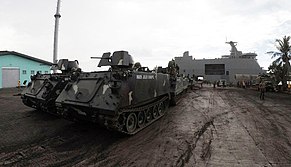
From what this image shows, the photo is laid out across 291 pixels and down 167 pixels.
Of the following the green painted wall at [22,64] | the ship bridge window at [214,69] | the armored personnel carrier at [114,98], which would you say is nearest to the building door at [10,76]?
the green painted wall at [22,64]

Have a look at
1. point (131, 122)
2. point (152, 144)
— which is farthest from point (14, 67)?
point (152, 144)

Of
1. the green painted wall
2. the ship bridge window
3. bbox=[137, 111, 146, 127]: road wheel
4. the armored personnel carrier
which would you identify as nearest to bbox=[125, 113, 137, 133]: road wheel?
the armored personnel carrier

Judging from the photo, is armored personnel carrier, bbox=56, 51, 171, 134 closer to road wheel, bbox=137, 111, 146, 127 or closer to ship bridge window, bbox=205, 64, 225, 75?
road wheel, bbox=137, 111, 146, 127

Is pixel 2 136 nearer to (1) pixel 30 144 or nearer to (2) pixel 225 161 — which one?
(1) pixel 30 144

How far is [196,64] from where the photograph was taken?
55219 millimetres

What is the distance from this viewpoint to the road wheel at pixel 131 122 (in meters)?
5.67

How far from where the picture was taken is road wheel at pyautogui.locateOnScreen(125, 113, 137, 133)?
18.6 ft

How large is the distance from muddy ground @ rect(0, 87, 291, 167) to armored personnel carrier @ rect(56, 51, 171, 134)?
21.3 inches

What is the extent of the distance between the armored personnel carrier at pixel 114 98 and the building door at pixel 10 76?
20749 mm

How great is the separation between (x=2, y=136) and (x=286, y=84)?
28.3 meters

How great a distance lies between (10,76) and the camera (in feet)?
75.6

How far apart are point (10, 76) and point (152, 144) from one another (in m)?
24.4

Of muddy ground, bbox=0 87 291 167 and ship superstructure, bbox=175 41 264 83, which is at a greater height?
ship superstructure, bbox=175 41 264 83

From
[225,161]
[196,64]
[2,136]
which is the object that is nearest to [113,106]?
[225,161]
